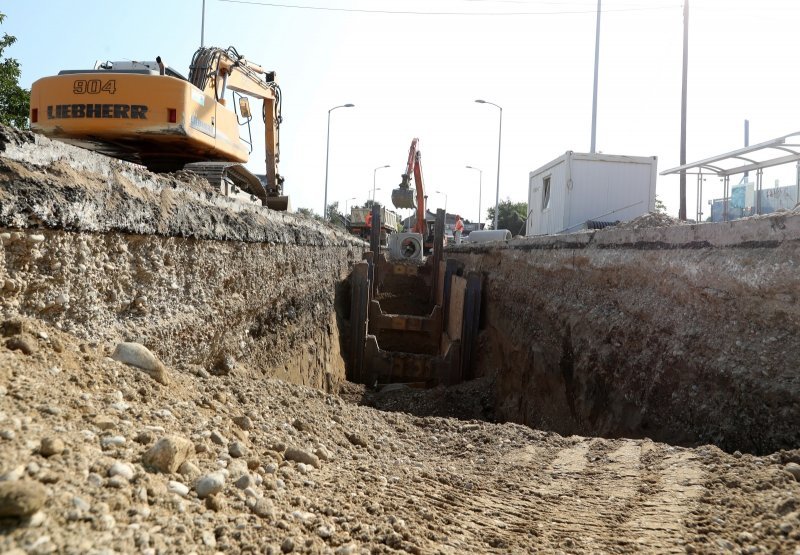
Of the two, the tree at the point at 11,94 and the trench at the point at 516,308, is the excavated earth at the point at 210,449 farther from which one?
the tree at the point at 11,94

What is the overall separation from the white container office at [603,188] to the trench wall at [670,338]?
19.3ft

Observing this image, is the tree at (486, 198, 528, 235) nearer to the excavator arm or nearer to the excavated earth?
the excavator arm

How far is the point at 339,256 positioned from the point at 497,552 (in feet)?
37.3

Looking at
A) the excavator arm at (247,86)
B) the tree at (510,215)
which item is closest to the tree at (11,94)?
the excavator arm at (247,86)

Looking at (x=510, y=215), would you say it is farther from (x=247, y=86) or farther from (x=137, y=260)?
(x=137, y=260)

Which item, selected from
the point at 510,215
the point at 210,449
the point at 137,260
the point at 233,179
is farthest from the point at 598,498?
the point at 510,215

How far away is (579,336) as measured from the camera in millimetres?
7734

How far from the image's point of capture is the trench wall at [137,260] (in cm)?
307

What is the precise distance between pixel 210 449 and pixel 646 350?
14.4ft

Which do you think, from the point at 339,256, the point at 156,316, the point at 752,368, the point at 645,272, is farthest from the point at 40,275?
the point at 339,256

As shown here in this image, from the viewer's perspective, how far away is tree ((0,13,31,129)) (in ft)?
55.7

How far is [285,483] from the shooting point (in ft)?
9.75

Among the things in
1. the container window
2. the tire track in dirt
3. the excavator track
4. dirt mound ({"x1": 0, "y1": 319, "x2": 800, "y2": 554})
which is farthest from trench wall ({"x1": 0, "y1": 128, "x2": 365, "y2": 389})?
the container window

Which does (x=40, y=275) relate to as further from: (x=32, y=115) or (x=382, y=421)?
(x=32, y=115)
